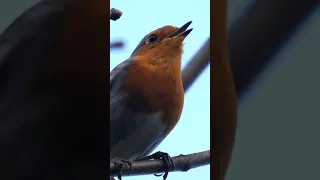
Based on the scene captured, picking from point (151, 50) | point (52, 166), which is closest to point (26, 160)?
point (52, 166)

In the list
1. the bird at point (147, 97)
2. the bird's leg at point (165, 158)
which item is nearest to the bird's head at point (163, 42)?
the bird at point (147, 97)

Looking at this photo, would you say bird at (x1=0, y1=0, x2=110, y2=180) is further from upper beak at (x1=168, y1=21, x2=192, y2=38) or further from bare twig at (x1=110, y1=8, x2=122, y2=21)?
upper beak at (x1=168, y1=21, x2=192, y2=38)

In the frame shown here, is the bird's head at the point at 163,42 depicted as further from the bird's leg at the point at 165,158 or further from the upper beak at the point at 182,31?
the bird's leg at the point at 165,158

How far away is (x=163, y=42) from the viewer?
76 centimetres

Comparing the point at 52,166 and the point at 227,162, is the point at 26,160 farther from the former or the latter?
the point at 227,162

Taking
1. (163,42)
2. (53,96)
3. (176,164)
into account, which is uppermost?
(163,42)

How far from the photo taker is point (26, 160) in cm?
65

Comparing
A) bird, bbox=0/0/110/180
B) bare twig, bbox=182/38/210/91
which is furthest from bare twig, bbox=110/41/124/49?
bare twig, bbox=182/38/210/91

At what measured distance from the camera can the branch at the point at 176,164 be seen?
673 millimetres

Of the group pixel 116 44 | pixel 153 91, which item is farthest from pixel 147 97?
pixel 116 44

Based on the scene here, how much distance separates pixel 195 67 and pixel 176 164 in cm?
19

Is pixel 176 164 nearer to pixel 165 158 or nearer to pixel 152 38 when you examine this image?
pixel 165 158

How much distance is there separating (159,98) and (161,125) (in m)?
0.05

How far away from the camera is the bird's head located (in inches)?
28.9
